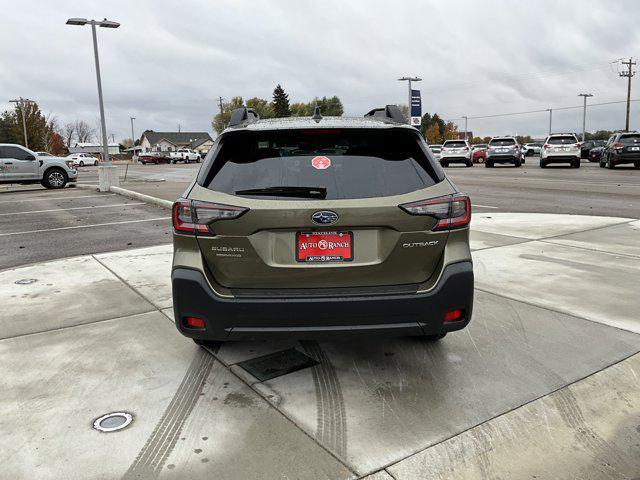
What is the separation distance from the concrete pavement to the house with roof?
441 feet

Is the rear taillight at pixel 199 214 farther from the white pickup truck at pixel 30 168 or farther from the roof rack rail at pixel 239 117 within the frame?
the white pickup truck at pixel 30 168

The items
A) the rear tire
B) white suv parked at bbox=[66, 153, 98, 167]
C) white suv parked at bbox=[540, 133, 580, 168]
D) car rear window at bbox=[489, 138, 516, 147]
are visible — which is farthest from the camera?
white suv parked at bbox=[66, 153, 98, 167]

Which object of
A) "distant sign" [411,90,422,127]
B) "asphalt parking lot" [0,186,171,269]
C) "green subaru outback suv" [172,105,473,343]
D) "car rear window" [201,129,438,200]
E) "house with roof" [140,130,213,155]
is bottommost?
"asphalt parking lot" [0,186,171,269]

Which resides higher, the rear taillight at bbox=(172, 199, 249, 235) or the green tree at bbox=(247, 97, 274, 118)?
the green tree at bbox=(247, 97, 274, 118)

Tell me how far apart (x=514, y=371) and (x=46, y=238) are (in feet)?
27.7

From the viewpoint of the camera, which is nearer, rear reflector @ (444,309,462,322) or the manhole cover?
the manhole cover

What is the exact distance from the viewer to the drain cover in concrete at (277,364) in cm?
356

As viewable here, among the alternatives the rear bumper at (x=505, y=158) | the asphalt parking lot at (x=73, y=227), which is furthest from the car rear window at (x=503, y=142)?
the asphalt parking lot at (x=73, y=227)

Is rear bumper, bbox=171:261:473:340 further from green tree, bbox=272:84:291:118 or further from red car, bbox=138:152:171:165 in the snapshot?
green tree, bbox=272:84:291:118

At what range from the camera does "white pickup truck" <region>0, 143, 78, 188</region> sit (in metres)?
20.3

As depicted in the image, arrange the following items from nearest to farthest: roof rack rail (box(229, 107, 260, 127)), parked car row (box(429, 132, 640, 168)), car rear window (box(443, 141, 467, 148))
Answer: roof rack rail (box(229, 107, 260, 127)) < parked car row (box(429, 132, 640, 168)) < car rear window (box(443, 141, 467, 148))

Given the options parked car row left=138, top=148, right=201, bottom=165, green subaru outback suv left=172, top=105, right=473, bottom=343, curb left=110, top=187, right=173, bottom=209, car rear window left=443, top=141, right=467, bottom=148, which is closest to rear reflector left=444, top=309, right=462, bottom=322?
green subaru outback suv left=172, top=105, right=473, bottom=343

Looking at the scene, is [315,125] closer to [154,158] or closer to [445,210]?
[445,210]

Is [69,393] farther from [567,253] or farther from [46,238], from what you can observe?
[46,238]
